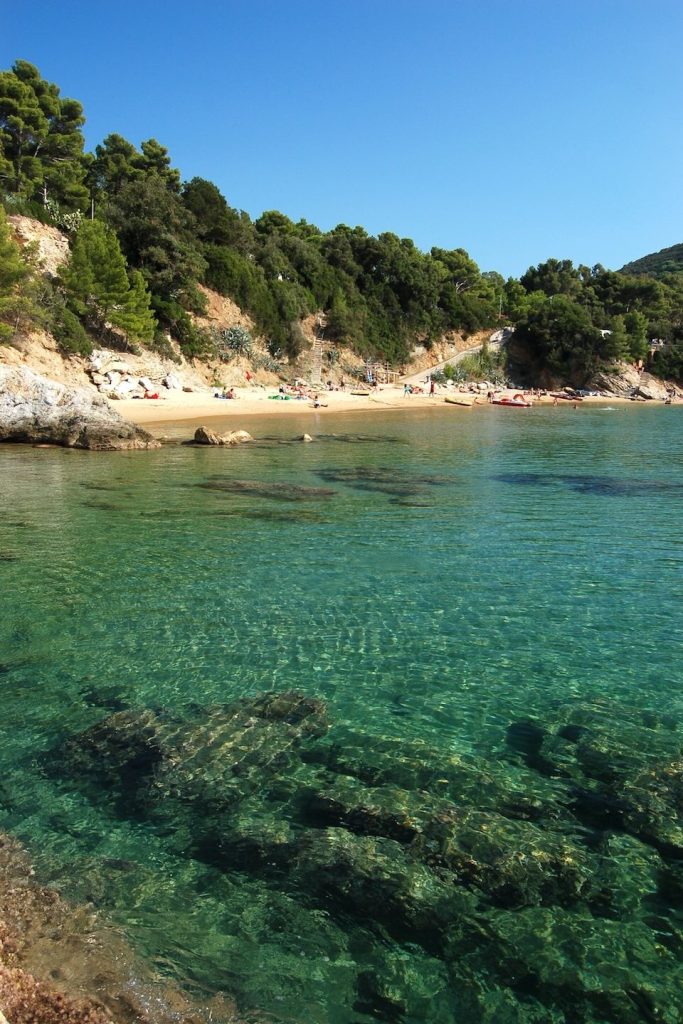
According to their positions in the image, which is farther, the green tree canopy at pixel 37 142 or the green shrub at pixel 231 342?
the green shrub at pixel 231 342

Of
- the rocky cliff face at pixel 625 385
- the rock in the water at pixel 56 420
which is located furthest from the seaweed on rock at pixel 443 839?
the rocky cliff face at pixel 625 385

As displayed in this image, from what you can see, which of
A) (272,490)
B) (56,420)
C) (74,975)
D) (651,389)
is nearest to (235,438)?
(56,420)

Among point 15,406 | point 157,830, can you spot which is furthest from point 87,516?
point 15,406

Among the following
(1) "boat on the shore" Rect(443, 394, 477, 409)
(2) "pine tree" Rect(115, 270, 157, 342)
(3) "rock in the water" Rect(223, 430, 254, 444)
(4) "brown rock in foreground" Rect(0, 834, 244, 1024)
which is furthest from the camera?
(1) "boat on the shore" Rect(443, 394, 477, 409)

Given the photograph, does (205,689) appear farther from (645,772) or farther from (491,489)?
(491,489)

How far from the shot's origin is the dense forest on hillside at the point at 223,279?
43.6m

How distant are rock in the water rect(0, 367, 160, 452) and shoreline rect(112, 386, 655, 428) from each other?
4.25 meters

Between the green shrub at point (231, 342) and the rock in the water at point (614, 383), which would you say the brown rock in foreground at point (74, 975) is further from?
the rock in the water at point (614, 383)

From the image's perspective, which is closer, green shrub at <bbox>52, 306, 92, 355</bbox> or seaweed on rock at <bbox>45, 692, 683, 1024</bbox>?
seaweed on rock at <bbox>45, 692, 683, 1024</bbox>

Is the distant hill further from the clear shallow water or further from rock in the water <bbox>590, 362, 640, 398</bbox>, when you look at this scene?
the clear shallow water

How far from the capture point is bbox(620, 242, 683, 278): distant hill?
164 metres

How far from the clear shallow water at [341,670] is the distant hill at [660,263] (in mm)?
174908

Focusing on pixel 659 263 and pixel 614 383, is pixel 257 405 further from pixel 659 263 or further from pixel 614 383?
pixel 659 263

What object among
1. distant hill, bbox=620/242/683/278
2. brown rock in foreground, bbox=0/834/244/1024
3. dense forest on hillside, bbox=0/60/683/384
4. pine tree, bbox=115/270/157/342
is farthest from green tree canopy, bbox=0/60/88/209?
distant hill, bbox=620/242/683/278
